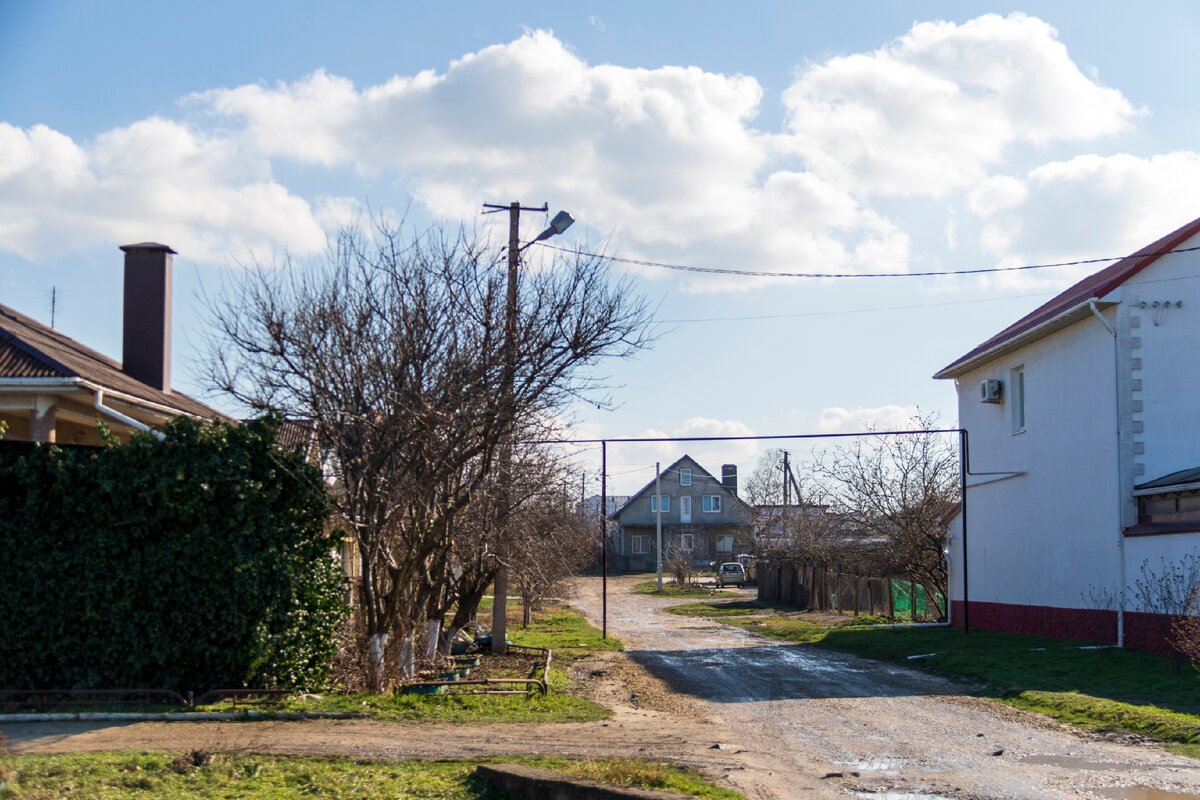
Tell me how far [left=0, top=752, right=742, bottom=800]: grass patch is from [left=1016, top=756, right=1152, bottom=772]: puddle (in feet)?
11.3

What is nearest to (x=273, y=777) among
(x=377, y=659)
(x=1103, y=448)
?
(x=377, y=659)

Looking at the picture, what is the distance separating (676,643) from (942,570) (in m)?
9.76

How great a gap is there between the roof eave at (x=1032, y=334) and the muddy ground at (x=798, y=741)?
7964 mm

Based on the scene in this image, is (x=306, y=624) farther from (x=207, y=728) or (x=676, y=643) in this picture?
(x=676, y=643)

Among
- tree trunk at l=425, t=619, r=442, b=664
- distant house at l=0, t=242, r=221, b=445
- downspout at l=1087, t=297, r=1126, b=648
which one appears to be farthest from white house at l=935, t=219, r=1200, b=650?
distant house at l=0, t=242, r=221, b=445

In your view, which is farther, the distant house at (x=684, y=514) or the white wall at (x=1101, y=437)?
the distant house at (x=684, y=514)

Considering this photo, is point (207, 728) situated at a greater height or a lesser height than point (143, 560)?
lesser

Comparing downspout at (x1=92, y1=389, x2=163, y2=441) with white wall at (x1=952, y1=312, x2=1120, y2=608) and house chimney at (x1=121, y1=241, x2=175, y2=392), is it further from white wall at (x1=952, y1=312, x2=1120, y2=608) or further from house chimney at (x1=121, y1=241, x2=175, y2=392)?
white wall at (x1=952, y1=312, x2=1120, y2=608)

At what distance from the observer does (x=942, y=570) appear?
106 feet

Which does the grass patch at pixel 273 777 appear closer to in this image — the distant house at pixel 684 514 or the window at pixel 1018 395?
the window at pixel 1018 395

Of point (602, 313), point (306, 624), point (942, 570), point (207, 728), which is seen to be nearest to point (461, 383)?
point (602, 313)

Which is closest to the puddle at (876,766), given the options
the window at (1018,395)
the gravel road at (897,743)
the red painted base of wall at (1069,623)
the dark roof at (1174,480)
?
the gravel road at (897,743)

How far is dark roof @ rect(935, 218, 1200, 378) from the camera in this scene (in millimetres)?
20156

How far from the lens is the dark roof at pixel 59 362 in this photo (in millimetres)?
13844
